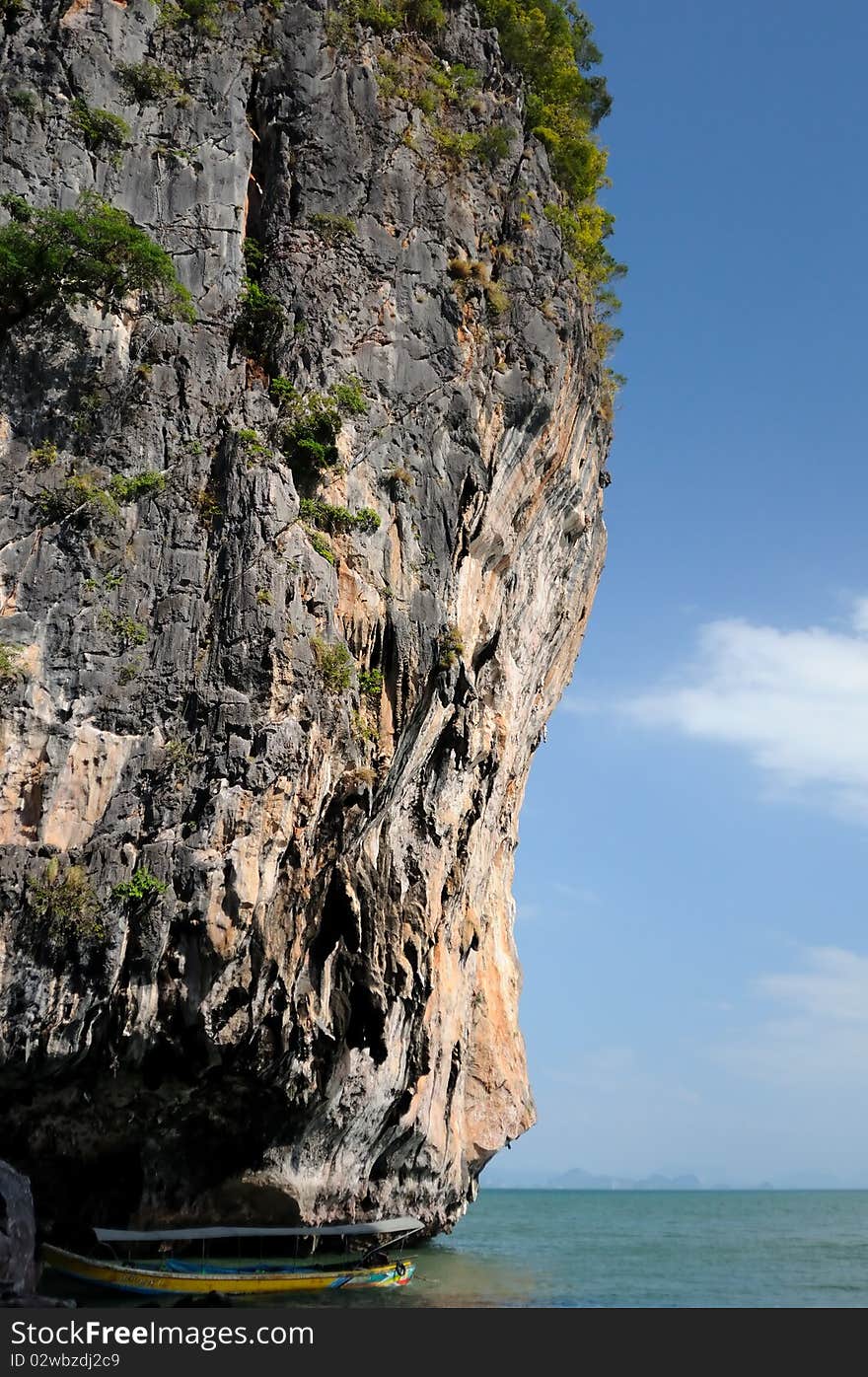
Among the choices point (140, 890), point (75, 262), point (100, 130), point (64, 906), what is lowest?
point (64, 906)

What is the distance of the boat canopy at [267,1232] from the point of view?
605 inches

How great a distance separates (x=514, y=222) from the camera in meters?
21.6

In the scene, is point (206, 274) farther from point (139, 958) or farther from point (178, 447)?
point (139, 958)

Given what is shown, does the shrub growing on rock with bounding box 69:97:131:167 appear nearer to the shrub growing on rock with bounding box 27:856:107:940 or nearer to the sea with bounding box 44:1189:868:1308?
the shrub growing on rock with bounding box 27:856:107:940

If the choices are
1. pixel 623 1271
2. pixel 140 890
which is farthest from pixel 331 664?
pixel 623 1271

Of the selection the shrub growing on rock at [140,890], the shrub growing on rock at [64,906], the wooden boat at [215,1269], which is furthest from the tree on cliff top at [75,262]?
the wooden boat at [215,1269]

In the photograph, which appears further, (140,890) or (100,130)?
(100,130)

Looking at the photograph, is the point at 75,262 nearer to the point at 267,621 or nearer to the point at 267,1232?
the point at 267,621

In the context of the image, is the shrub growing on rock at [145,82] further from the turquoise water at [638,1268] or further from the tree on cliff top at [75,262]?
the turquoise water at [638,1268]

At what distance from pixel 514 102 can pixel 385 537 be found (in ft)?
37.4

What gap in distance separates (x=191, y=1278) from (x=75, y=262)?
1490 centimetres

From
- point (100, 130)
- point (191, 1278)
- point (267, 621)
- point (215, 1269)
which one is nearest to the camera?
point (191, 1278)

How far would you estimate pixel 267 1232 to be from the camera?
1619 centimetres

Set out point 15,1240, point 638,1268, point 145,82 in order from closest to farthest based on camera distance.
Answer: point 15,1240, point 145,82, point 638,1268
